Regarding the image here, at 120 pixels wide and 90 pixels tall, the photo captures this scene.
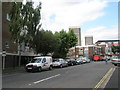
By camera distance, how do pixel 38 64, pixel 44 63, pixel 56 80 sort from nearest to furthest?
pixel 56 80, pixel 38 64, pixel 44 63

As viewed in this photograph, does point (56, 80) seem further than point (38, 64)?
No

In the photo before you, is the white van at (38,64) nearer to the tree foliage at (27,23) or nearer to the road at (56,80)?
the road at (56,80)

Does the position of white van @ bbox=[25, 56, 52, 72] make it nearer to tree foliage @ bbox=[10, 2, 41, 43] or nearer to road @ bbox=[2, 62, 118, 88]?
road @ bbox=[2, 62, 118, 88]

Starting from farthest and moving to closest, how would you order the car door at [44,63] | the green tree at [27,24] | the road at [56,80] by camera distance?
the green tree at [27,24] → the car door at [44,63] → the road at [56,80]

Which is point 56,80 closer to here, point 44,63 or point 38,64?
point 38,64

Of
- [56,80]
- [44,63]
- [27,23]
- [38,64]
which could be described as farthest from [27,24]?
[56,80]

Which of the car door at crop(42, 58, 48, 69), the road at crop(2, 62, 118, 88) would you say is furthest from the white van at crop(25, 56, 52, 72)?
the road at crop(2, 62, 118, 88)

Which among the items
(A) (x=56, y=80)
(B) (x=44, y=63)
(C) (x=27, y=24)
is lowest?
(A) (x=56, y=80)

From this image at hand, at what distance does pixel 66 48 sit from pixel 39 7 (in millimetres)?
18445

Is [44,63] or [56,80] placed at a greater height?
[44,63]

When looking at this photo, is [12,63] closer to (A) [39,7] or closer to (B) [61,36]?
(A) [39,7]

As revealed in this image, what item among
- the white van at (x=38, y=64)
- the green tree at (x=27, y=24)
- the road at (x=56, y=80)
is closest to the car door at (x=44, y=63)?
the white van at (x=38, y=64)

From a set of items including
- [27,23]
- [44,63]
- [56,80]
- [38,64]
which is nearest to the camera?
[56,80]

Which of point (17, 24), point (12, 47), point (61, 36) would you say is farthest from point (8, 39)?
point (61, 36)
